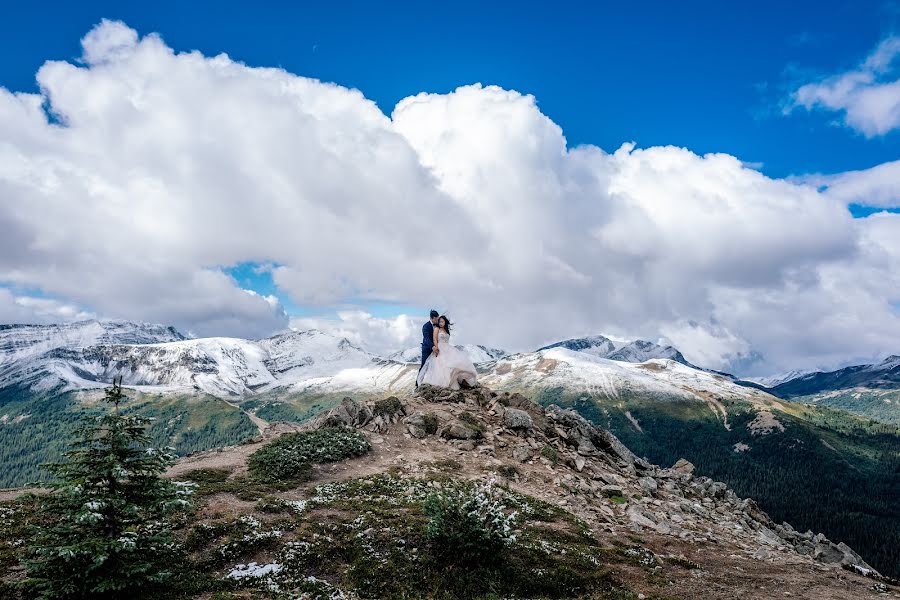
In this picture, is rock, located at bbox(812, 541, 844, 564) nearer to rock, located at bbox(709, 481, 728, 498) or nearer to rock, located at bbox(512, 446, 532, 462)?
rock, located at bbox(709, 481, 728, 498)

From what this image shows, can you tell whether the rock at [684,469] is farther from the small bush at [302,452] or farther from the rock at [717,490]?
the small bush at [302,452]

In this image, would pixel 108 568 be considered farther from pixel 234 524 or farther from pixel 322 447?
pixel 322 447

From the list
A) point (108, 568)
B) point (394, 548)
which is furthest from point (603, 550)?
point (108, 568)

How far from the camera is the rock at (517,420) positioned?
40438 millimetres

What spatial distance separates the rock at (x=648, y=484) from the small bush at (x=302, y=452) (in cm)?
2168

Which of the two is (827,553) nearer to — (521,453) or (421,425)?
(521,453)

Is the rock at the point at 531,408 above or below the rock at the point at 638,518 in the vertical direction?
above

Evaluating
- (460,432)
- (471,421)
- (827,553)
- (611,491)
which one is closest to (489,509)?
(611,491)

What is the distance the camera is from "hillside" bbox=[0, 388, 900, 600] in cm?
1684

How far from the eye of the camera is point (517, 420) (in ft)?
133

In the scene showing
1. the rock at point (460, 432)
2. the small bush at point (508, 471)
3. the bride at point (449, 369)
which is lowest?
the small bush at point (508, 471)

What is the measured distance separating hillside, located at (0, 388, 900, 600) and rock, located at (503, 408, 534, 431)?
0.10 metres

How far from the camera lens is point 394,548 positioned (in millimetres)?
18625

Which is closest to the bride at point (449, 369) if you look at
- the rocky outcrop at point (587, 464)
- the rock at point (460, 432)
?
the rocky outcrop at point (587, 464)
